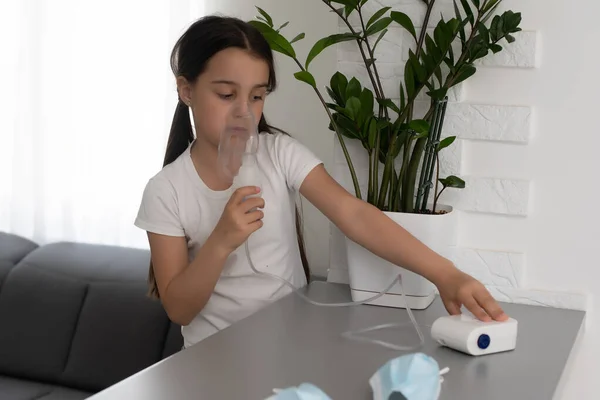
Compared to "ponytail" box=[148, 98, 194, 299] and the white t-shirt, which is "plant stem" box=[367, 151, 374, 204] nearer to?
the white t-shirt

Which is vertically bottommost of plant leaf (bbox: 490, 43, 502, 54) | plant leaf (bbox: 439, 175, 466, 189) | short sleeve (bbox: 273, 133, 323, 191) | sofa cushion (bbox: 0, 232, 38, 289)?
sofa cushion (bbox: 0, 232, 38, 289)

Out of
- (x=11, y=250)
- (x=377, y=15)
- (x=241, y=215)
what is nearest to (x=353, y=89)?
(x=377, y=15)

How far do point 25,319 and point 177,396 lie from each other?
1648mm

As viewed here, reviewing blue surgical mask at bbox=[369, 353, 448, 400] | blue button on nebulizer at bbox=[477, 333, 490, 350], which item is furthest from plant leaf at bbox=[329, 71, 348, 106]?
blue surgical mask at bbox=[369, 353, 448, 400]

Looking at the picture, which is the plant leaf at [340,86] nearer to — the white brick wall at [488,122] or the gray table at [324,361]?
the white brick wall at [488,122]

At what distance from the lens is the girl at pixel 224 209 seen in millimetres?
1439

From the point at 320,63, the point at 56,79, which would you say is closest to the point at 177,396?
the point at 320,63

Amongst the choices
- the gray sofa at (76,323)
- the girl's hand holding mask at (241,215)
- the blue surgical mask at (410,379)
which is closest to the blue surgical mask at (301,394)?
the blue surgical mask at (410,379)

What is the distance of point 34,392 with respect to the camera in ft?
7.84

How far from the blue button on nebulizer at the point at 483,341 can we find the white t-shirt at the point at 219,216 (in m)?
0.47

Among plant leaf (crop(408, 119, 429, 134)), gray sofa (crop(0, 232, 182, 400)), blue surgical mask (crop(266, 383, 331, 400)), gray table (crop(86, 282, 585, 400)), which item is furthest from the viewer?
gray sofa (crop(0, 232, 182, 400))

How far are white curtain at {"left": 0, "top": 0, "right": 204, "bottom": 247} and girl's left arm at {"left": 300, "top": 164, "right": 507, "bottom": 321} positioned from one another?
1041 mm

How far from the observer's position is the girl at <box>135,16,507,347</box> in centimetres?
144

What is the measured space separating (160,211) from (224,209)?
0.18m
